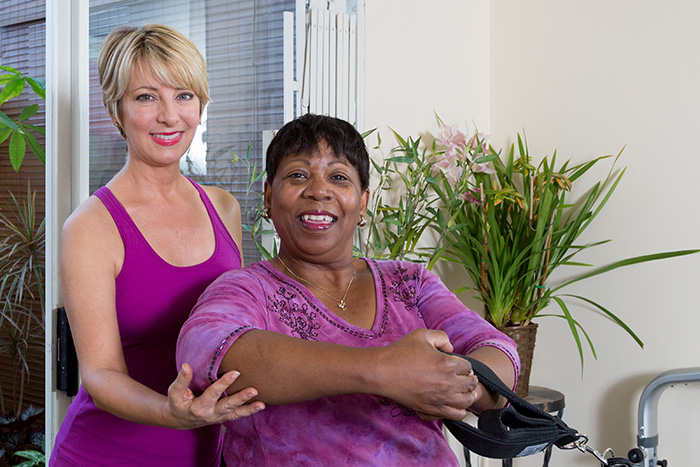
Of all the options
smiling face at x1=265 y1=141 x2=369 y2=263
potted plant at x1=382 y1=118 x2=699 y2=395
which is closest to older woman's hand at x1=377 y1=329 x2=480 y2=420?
smiling face at x1=265 y1=141 x2=369 y2=263

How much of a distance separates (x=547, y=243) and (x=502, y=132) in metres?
0.72

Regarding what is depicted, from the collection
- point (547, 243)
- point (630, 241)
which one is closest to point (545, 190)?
point (547, 243)

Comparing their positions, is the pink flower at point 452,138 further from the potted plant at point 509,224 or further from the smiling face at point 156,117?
the smiling face at point 156,117

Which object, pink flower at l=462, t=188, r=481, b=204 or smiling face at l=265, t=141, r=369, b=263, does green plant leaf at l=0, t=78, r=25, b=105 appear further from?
pink flower at l=462, t=188, r=481, b=204

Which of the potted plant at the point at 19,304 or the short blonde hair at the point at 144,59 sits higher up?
the short blonde hair at the point at 144,59

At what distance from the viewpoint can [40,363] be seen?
1.82 meters

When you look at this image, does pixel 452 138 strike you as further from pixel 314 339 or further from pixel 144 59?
pixel 314 339

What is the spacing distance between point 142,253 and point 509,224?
1776 mm

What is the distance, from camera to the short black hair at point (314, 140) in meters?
1.22

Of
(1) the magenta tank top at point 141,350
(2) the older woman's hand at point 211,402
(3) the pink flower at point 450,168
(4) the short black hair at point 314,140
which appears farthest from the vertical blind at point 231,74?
(2) the older woman's hand at point 211,402

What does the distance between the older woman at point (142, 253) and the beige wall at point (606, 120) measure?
1.31 meters

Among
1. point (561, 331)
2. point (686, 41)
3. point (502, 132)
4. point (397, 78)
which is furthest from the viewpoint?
point (502, 132)

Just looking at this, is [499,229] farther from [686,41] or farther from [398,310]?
[398,310]

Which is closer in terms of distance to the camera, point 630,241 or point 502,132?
point 630,241
